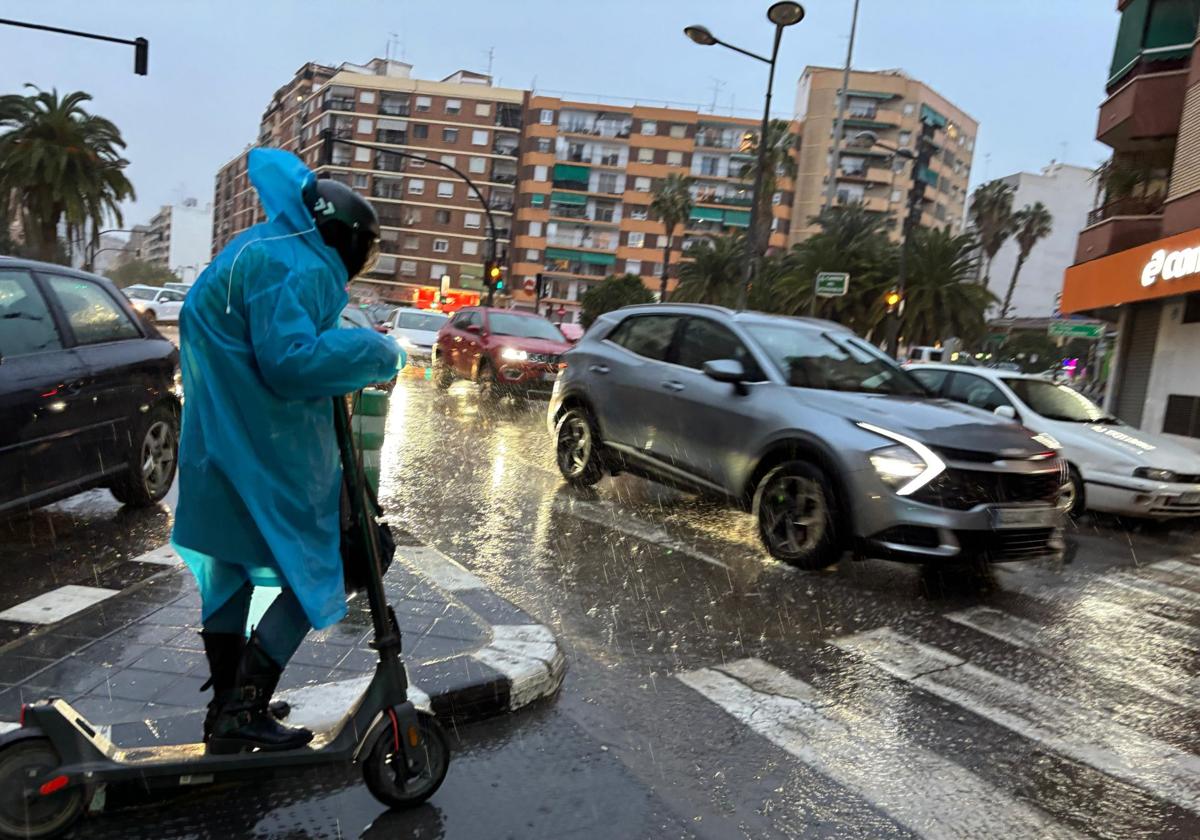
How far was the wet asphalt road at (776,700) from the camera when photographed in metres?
2.82

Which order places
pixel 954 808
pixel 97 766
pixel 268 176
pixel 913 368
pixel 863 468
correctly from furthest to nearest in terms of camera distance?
pixel 913 368
pixel 863 468
pixel 954 808
pixel 268 176
pixel 97 766

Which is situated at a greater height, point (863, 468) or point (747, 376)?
point (747, 376)

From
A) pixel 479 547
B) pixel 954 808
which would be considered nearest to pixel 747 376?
pixel 479 547

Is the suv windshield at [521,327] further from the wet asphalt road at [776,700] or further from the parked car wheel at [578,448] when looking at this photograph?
the wet asphalt road at [776,700]

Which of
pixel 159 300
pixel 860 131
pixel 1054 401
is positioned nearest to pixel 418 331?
pixel 159 300

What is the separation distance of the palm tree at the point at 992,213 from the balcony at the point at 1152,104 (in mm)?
53112

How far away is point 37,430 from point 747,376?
4494mm

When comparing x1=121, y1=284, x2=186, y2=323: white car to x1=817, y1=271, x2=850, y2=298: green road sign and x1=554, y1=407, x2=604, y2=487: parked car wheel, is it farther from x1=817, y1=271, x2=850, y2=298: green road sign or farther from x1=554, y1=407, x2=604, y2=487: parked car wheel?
x1=554, y1=407, x2=604, y2=487: parked car wheel

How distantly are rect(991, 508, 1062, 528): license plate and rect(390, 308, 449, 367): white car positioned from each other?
1926 cm

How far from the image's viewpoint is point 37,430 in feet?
15.9

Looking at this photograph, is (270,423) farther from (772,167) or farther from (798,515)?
(772,167)

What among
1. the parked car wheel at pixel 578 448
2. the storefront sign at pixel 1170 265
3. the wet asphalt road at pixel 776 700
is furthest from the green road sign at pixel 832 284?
the wet asphalt road at pixel 776 700

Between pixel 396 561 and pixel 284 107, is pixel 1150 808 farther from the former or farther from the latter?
pixel 284 107

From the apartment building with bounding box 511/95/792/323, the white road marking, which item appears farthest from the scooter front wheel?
the apartment building with bounding box 511/95/792/323
